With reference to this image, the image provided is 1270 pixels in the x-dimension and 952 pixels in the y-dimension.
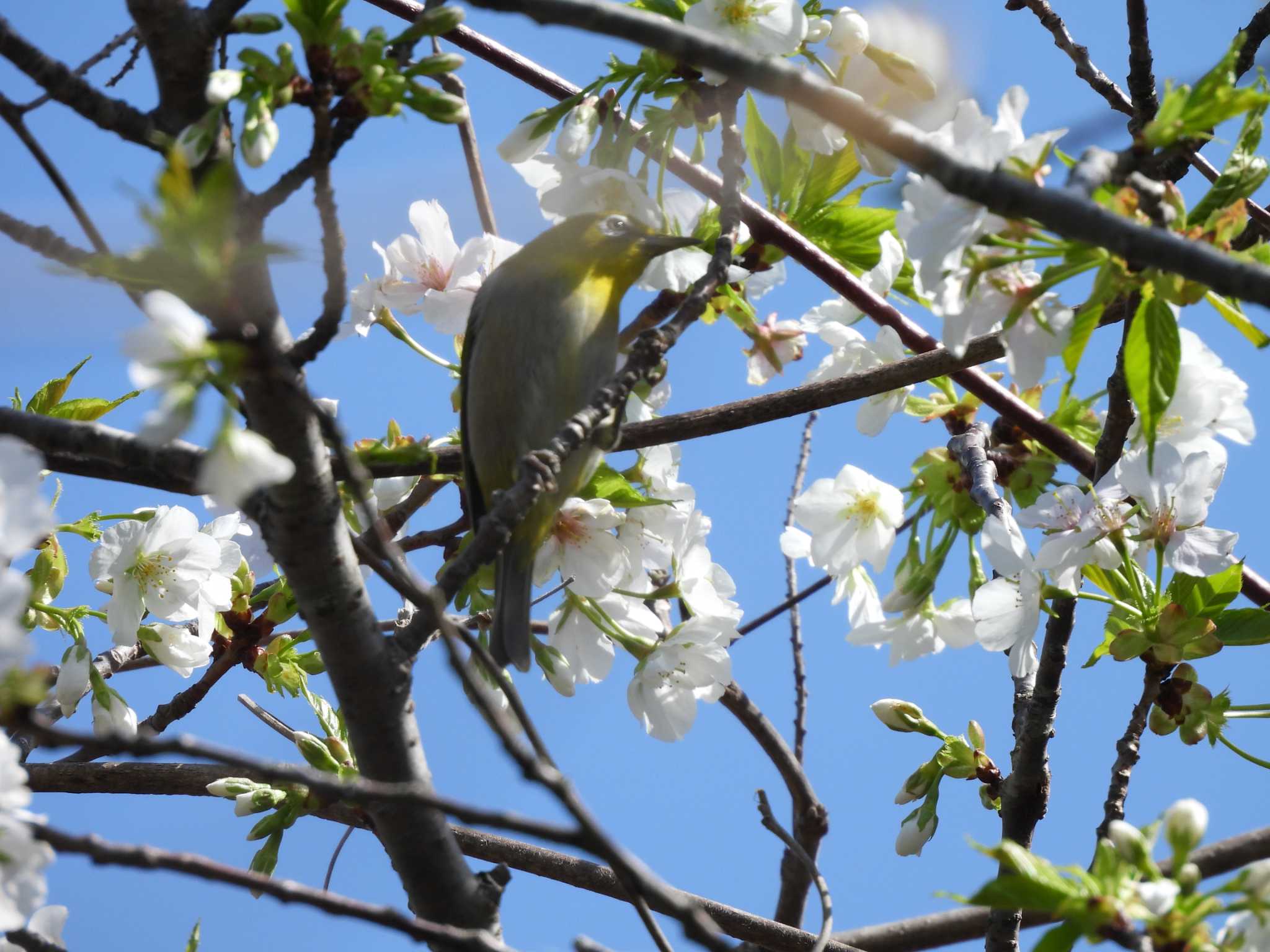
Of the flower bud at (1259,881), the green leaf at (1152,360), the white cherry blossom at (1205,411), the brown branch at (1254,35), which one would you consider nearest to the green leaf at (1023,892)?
the flower bud at (1259,881)

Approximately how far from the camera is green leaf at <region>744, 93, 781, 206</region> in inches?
89.7

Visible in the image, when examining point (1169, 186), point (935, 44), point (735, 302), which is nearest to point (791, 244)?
point (735, 302)

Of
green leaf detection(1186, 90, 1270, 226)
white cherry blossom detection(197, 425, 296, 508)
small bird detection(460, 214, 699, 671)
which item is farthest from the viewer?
small bird detection(460, 214, 699, 671)

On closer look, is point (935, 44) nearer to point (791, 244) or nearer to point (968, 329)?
point (791, 244)

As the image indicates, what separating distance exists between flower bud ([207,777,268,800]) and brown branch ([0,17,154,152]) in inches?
49.6

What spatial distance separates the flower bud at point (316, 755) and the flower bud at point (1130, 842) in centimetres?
145

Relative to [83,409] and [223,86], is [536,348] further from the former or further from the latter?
[223,86]

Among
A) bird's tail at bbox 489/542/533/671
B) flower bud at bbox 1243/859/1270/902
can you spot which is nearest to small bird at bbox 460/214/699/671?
bird's tail at bbox 489/542/533/671

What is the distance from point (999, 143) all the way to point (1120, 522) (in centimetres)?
84

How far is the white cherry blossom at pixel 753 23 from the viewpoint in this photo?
198 cm

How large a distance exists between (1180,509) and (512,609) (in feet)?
3.96

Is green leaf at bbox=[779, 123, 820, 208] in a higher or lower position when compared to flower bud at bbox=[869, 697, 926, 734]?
higher

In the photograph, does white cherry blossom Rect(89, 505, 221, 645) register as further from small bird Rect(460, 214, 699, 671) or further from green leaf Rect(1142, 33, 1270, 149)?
green leaf Rect(1142, 33, 1270, 149)

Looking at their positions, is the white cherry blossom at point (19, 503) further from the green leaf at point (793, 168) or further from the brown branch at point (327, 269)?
the green leaf at point (793, 168)
